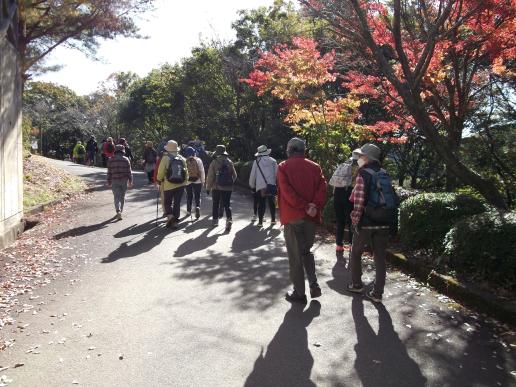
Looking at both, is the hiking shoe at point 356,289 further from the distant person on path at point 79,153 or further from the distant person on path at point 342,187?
the distant person on path at point 79,153

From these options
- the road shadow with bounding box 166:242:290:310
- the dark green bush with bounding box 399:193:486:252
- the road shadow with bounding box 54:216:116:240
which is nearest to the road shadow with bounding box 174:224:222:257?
the road shadow with bounding box 166:242:290:310

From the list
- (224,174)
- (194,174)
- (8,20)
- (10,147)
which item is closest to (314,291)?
(224,174)

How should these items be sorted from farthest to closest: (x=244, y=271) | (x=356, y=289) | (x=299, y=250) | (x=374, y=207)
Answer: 1. (x=244, y=271)
2. (x=356, y=289)
3. (x=299, y=250)
4. (x=374, y=207)

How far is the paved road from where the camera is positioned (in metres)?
3.78

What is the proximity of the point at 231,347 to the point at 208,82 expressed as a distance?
67.7 feet

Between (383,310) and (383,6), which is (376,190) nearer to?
(383,310)

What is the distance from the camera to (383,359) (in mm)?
4070

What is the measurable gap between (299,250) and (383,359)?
5.70 feet

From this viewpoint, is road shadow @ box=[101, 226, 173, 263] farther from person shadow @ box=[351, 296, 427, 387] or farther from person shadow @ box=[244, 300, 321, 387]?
person shadow @ box=[351, 296, 427, 387]

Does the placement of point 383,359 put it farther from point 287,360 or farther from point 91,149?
point 91,149

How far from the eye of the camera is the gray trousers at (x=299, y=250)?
5480mm

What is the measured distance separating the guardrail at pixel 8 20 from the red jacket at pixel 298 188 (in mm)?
6130

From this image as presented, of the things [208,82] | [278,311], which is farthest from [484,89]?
[208,82]

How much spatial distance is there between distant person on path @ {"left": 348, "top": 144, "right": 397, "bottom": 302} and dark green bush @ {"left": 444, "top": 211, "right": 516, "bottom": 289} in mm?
1079
